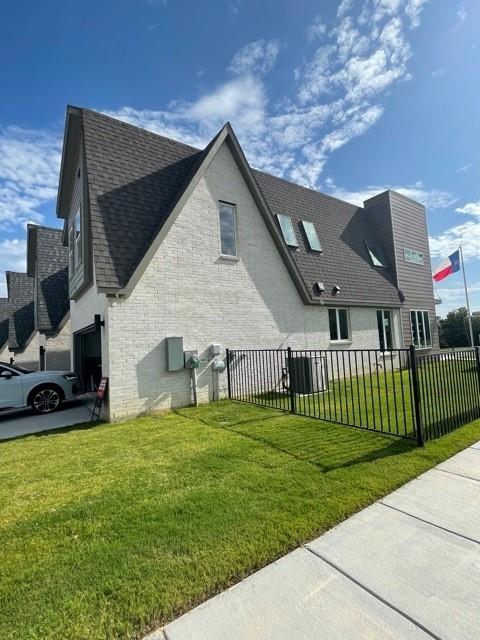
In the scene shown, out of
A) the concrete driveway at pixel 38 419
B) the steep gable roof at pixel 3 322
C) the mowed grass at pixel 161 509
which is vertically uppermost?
the steep gable roof at pixel 3 322

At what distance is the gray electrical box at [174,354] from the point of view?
838cm

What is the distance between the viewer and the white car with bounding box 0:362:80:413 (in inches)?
341

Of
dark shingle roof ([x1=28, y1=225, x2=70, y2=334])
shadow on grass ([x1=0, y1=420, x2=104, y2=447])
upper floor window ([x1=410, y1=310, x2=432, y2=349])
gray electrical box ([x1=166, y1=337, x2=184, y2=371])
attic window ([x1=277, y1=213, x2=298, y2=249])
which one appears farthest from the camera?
upper floor window ([x1=410, y1=310, x2=432, y2=349])

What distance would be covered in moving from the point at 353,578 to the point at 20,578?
8.28 feet

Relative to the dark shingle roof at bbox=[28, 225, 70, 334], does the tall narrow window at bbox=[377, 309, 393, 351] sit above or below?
below

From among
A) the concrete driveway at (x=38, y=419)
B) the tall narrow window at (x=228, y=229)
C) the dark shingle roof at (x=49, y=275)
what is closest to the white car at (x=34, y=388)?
the concrete driveway at (x=38, y=419)

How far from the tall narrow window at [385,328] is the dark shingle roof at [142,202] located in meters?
0.96

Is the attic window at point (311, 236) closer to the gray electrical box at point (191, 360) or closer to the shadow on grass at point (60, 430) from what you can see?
the gray electrical box at point (191, 360)

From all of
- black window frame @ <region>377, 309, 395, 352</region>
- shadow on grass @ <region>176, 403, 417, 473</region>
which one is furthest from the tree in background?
shadow on grass @ <region>176, 403, 417, 473</region>

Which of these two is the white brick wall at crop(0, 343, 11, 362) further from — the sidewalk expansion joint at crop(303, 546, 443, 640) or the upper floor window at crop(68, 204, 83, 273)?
the sidewalk expansion joint at crop(303, 546, 443, 640)

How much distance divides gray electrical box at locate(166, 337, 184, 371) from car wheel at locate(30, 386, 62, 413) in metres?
3.78

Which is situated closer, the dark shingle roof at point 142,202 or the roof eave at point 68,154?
the dark shingle roof at point 142,202

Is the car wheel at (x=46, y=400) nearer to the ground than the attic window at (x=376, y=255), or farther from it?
nearer to the ground

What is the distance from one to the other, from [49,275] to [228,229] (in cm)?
1104
